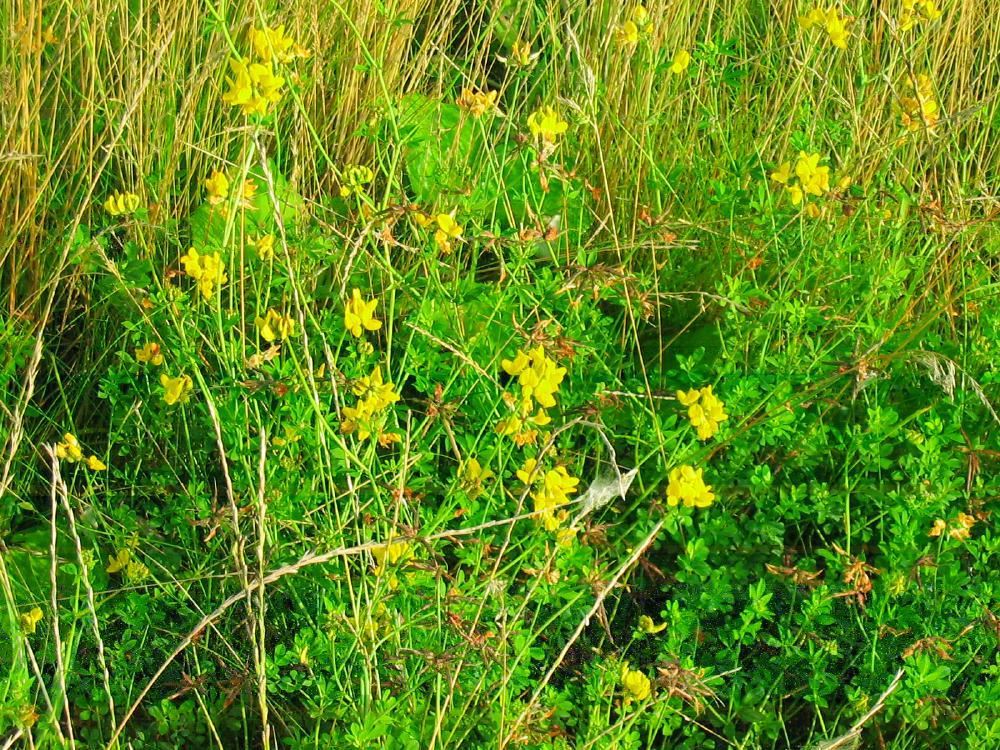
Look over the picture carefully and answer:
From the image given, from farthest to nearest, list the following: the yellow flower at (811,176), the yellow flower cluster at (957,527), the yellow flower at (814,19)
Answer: the yellow flower at (814,19) → the yellow flower at (811,176) → the yellow flower cluster at (957,527)

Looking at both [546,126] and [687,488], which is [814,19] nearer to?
[546,126]

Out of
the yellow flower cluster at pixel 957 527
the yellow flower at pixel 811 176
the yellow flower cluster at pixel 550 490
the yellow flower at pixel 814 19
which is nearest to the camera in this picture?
the yellow flower cluster at pixel 550 490

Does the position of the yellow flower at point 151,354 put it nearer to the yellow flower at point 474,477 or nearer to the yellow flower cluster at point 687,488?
the yellow flower at point 474,477

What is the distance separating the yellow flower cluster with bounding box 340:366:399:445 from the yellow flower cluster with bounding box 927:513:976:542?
2.77 feet

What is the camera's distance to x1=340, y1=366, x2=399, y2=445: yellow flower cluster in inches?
58.5

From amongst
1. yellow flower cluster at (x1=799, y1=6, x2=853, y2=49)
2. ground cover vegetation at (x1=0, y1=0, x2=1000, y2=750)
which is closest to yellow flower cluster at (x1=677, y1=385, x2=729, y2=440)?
ground cover vegetation at (x1=0, y1=0, x2=1000, y2=750)

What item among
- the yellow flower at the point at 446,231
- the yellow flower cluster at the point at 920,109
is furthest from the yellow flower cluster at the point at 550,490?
the yellow flower cluster at the point at 920,109

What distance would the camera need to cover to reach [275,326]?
166 cm

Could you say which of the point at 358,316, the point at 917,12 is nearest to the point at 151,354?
the point at 358,316

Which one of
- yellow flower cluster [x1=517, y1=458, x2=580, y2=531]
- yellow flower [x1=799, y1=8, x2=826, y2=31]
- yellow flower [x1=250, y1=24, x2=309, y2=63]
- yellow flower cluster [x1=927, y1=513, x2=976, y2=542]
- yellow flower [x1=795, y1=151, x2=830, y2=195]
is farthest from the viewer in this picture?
yellow flower [x1=799, y1=8, x2=826, y2=31]

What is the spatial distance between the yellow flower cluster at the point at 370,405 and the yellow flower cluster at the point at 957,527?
85cm

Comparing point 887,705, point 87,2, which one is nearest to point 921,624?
point 887,705

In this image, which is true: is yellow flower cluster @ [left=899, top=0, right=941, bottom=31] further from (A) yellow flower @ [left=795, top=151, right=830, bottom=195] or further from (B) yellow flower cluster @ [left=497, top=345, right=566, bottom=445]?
(B) yellow flower cluster @ [left=497, top=345, right=566, bottom=445]

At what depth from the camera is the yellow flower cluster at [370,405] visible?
58.5 inches
